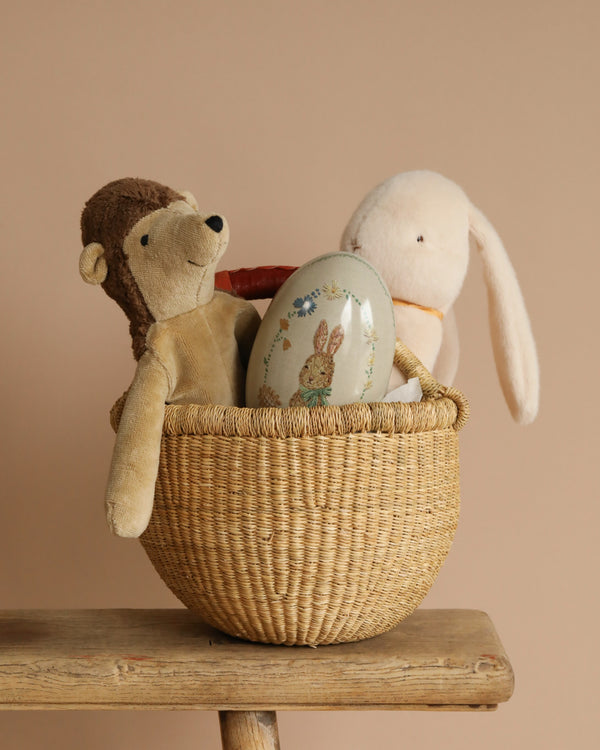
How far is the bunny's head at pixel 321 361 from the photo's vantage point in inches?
31.3

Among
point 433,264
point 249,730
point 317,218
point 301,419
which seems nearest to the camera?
point 301,419

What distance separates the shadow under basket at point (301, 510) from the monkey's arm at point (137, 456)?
0.02m

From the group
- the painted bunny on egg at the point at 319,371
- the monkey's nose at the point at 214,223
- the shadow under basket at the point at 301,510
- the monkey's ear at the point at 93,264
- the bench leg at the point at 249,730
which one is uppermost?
the monkey's nose at the point at 214,223

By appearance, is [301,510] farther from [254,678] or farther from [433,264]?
[433,264]

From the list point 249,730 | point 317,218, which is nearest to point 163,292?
point 249,730

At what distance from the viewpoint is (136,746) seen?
4.52 feet

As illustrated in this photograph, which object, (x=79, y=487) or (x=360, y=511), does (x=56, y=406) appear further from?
(x=360, y=511)

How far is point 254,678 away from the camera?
31.8 inches

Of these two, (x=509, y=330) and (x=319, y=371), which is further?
(x=509, y=330)

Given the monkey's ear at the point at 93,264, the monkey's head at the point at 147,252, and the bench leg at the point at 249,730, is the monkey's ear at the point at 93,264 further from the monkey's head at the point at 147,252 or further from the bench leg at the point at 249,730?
the bench leg at the point at 249,730

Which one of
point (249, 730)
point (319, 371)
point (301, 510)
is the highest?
point (319, 371)

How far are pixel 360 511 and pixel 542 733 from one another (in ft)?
2.44

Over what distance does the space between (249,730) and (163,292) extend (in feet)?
1.39

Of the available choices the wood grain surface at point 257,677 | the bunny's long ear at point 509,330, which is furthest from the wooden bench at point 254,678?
the bunny's long ear at point 509,330
